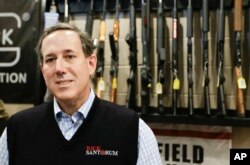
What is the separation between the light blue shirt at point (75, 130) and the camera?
132 centimetres

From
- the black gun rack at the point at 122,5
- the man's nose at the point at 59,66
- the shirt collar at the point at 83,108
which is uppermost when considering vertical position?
the black gun rack at the point at 122,5

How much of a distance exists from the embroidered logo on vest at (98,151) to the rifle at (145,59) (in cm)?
94

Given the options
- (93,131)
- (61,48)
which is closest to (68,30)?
(61,48)

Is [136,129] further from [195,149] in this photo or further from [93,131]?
[195,149]

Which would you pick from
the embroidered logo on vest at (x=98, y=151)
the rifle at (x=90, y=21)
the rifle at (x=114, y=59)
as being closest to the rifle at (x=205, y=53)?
the rifle at (x=114, y=59)

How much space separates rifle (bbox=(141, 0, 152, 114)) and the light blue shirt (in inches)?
33.7

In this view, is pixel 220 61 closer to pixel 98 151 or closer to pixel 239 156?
pixel 239 156

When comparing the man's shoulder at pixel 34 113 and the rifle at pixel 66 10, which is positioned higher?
the rifle at pixel 66 10

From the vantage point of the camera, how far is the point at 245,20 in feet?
7.34

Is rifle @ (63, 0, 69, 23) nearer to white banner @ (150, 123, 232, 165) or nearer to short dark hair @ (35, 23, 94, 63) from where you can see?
white banner @ (150, 123, 232, 165)

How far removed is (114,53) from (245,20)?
0.81 metres

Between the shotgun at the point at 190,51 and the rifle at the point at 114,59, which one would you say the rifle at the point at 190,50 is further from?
the rifle at the point at 114,59

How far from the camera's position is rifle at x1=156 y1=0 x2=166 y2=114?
2.20 metres

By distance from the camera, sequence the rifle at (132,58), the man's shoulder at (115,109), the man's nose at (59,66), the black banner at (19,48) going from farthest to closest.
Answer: the black banner at (19,48) < the rifle at (132,58) < the man's shoulder at (115,109) < the man's nose at (59,66)
